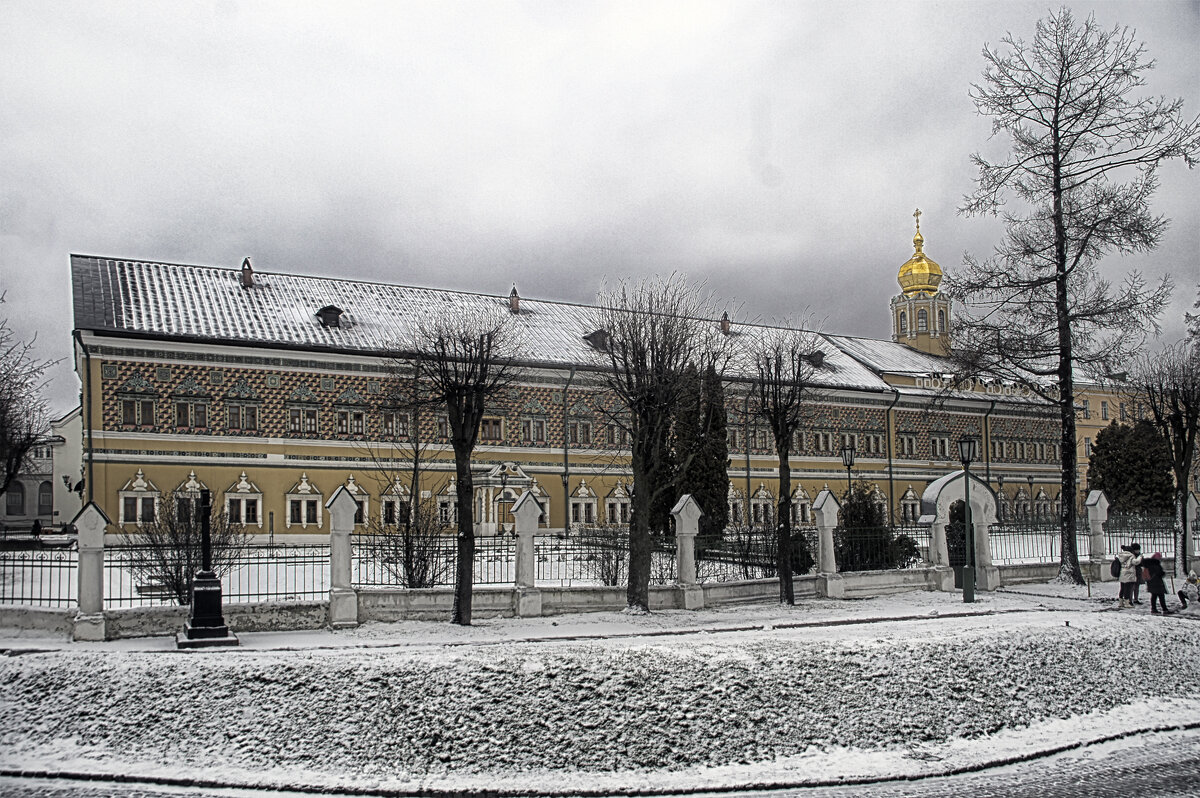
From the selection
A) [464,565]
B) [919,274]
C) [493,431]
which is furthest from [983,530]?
[919,274]

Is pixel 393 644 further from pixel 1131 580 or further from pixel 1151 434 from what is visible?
pixel 1151 434

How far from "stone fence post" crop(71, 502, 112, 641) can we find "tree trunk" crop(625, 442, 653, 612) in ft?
25.3

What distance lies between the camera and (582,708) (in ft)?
31.5

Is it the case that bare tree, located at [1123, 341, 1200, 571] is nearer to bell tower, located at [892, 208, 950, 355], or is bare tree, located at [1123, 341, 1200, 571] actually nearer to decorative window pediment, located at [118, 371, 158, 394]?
bell tower, located at [892, 208, 950, 355]

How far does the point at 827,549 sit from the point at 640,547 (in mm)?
4506

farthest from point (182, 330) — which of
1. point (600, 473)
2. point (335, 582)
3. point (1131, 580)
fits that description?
point (1131, 580)

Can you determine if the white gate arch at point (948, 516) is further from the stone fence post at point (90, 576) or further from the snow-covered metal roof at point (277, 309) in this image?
the stone fence post at point (90, 576)

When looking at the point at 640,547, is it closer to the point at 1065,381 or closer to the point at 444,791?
the point at 444,791

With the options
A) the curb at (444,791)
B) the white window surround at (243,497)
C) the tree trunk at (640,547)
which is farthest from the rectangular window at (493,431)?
the curb at (444,791)

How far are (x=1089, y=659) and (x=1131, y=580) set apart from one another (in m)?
5.83

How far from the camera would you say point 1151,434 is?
41906 millimetres

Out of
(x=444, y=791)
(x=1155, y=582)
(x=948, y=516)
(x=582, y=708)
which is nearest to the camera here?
(x=444, y=791)

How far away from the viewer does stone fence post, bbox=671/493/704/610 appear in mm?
16906

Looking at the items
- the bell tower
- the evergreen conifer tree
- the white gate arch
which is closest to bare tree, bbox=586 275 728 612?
the white gate arch
